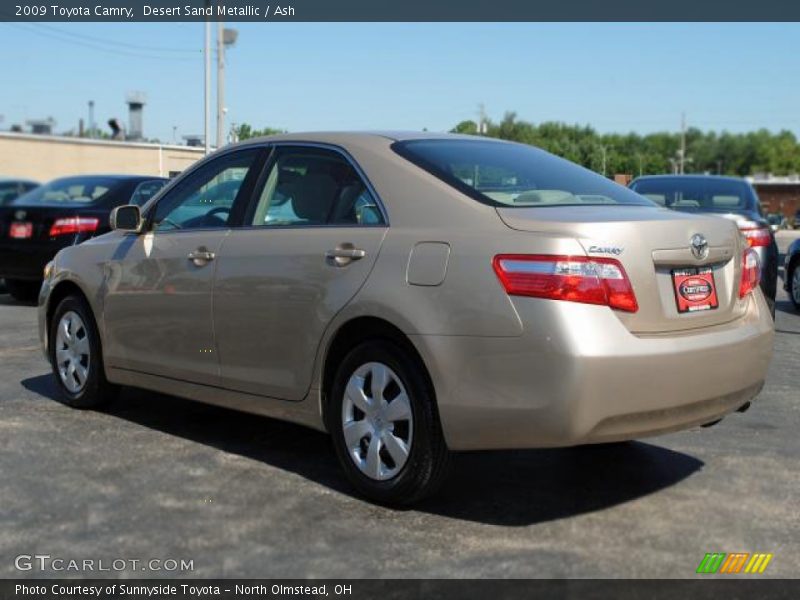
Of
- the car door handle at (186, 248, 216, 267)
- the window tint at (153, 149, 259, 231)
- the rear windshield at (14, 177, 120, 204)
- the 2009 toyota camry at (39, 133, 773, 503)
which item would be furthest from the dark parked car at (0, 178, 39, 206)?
the car door handle at (186, 248, 216, 267)

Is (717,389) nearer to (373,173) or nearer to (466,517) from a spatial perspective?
(466,517)

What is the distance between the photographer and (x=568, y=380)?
3844 millimetres

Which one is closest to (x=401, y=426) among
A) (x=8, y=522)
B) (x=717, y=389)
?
(x=717, y=389)

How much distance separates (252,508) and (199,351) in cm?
122

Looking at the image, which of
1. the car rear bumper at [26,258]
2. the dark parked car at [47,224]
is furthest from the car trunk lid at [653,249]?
the car rear bumper at [26,258]

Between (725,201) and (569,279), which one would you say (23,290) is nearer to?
(725,201)

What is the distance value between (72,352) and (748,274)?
3993 mm

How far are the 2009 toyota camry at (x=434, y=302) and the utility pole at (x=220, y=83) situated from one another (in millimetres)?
25687

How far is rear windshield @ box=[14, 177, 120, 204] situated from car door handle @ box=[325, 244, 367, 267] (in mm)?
8047

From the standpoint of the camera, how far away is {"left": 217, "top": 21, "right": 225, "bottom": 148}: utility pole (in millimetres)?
30547

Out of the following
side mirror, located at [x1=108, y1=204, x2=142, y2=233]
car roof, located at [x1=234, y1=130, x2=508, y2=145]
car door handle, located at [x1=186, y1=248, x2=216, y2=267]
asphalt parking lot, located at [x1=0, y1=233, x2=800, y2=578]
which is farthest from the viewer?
side mirror, located at [x1=108, y1=204, x2=142, y2=233]
